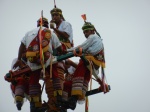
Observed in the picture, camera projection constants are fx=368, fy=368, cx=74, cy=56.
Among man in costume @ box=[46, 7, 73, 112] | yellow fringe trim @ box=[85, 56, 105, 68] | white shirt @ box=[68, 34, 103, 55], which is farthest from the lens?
man in costume @ box=[46, 7, 73, 112]

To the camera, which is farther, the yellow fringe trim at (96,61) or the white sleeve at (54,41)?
the yellow fringe trim at (96,61)

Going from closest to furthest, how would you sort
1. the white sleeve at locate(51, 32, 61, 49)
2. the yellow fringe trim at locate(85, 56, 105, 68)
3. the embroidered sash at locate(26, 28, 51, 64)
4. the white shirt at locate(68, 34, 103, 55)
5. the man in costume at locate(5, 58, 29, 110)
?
the embroidered sash at locate(26, 28, 51, 64) < the white sleeve at locate(51, 32, 61, 49) < the yellow fringe trim at locate(85, 56, 105, 68) < the white shirt at locate(68, 34, 103, 55) < the man in costume at locate(5, 58, 29, 110)

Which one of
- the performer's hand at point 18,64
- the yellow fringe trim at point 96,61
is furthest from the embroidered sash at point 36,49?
the performer's hand at point 18,64

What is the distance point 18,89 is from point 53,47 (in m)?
1.99

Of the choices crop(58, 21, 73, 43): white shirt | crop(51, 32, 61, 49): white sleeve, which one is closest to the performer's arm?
crop(51, 32, 61, 49): white sleeve

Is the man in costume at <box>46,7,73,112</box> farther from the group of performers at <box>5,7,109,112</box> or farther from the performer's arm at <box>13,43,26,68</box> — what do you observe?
the performer's arm at <box>13,43,26,68</box>

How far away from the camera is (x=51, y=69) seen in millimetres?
10945

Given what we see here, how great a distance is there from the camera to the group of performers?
10.9m

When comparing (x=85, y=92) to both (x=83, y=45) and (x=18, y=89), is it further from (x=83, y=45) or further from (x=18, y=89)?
(x=18, y=89)

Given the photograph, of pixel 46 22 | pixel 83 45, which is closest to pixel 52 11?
pixel 46 22

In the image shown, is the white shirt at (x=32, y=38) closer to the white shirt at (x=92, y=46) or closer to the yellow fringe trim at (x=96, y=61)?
the white shirt at (x=92, y=46)

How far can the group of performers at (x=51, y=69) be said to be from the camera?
1091 cm

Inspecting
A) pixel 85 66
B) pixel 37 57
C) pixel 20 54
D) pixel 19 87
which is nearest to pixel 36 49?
pixel 37 57

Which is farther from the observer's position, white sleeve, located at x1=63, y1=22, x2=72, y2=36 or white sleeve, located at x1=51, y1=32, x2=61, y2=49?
white sleeve, located at x1=63, y1=22, x2=72, y2=36
